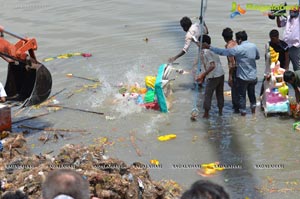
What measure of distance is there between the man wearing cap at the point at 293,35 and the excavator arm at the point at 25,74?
4471 mm

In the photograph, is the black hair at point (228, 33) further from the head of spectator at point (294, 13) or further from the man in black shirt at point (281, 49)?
the head of spectator at point (294, 13)

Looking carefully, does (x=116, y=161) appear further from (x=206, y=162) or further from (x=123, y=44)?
(x=123, y=44)

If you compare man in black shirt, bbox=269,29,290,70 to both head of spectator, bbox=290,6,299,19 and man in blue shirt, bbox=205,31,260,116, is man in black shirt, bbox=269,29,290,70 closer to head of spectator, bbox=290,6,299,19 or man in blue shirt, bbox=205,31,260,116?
head of spectator, bbox=290,6,299,19

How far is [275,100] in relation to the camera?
9.52 meters

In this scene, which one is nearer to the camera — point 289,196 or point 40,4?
A: point 289,196

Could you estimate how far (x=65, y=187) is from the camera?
11.6 ft

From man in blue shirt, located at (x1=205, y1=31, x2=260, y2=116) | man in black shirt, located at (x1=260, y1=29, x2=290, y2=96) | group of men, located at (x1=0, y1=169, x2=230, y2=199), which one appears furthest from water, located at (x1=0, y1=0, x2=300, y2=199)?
group of men, located at (x1=0, y1=169, x2=230, y2=199)

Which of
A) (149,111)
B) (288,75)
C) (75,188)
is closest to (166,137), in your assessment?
(149,111)

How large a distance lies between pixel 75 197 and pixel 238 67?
625 centimetres

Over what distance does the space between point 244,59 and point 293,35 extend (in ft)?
4.83

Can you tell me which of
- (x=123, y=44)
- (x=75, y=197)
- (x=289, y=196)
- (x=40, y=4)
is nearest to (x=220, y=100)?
(x=289, y=196)

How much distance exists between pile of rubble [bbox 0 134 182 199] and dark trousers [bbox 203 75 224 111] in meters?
2.46

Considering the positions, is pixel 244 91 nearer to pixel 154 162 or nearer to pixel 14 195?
pixel 154 162

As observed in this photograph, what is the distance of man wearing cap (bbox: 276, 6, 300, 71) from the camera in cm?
1007
